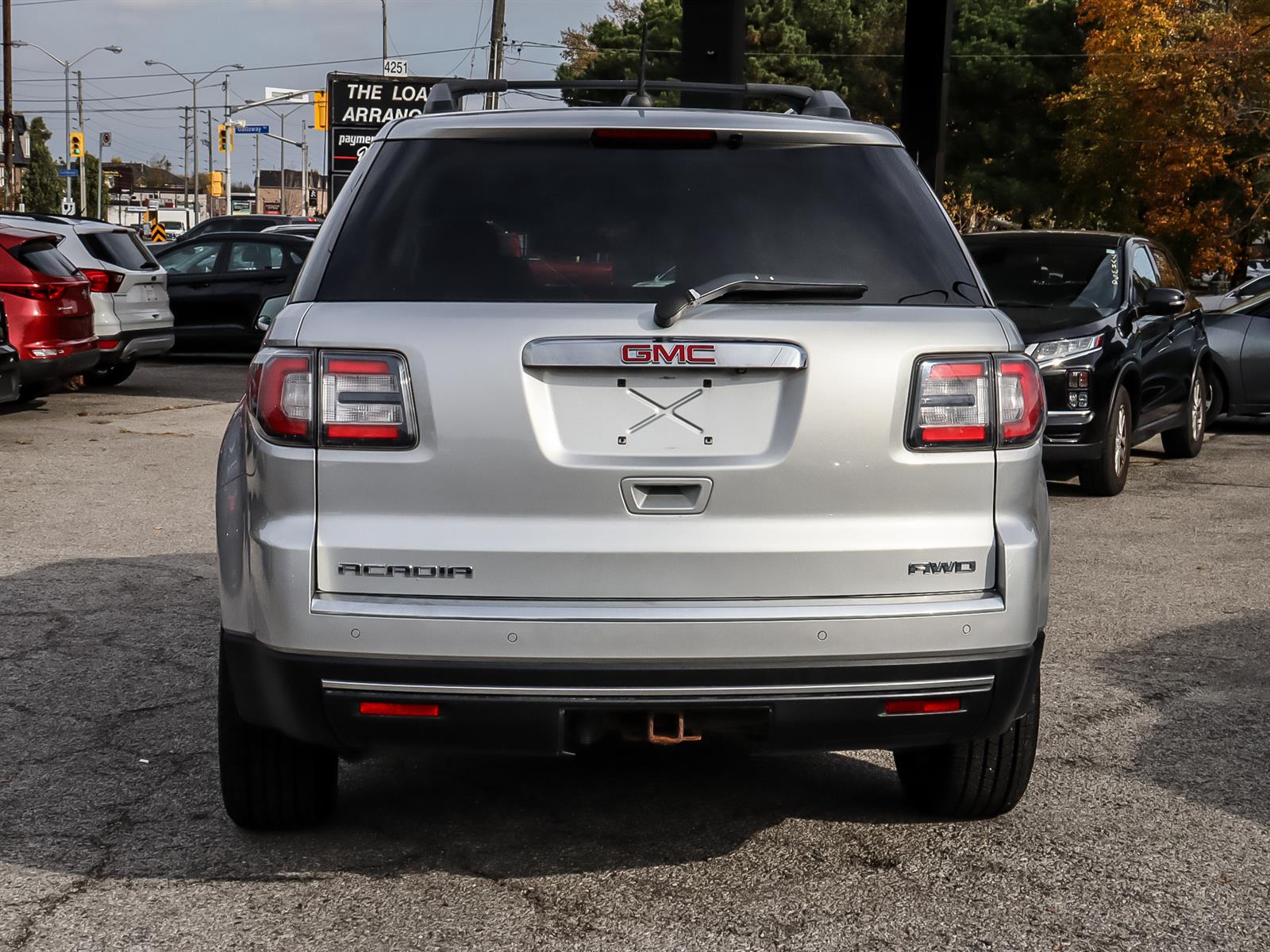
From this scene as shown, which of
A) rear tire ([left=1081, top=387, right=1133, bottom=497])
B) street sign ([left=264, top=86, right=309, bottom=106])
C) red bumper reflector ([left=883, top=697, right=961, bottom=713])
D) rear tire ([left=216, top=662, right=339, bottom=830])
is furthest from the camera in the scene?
street sign ([left=264, top=86, right=309, bottom=106])

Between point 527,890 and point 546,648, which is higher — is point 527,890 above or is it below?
below

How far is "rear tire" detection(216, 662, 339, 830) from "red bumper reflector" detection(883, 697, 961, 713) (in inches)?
56.0

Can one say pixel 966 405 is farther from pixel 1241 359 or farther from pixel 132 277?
pixel 132 277

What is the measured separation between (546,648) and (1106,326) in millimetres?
8004

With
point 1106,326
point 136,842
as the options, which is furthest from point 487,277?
point 1106,326

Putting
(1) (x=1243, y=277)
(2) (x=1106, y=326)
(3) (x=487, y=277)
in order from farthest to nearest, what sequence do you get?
(1) (x=1243, y=277) < (2) (x=1106, y=326) < (3) (x=487, y=277)

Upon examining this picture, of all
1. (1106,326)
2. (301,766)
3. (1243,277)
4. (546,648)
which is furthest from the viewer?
(1243,277)

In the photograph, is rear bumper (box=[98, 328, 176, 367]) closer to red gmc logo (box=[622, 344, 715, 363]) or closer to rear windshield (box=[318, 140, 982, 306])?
rear windshield (box=[318, 140, 982, 306])

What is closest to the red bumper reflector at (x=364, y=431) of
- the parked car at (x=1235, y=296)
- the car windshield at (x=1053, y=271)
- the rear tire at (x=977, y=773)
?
the rear tire at (x=977, y=773)

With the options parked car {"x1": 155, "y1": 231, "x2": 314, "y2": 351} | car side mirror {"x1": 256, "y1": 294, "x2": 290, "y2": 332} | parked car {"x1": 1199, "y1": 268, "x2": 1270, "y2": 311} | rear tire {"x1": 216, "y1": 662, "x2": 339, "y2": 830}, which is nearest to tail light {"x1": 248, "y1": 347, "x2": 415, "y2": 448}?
rear tire {"x1": 216, "y1": 662, "x2": 339, "y2": 830}

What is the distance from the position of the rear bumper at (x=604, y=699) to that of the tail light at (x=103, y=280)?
1371 cm

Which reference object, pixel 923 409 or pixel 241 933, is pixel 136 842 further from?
pixel 923 409

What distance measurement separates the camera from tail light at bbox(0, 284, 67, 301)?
13.9 metres

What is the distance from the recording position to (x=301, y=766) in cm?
400
